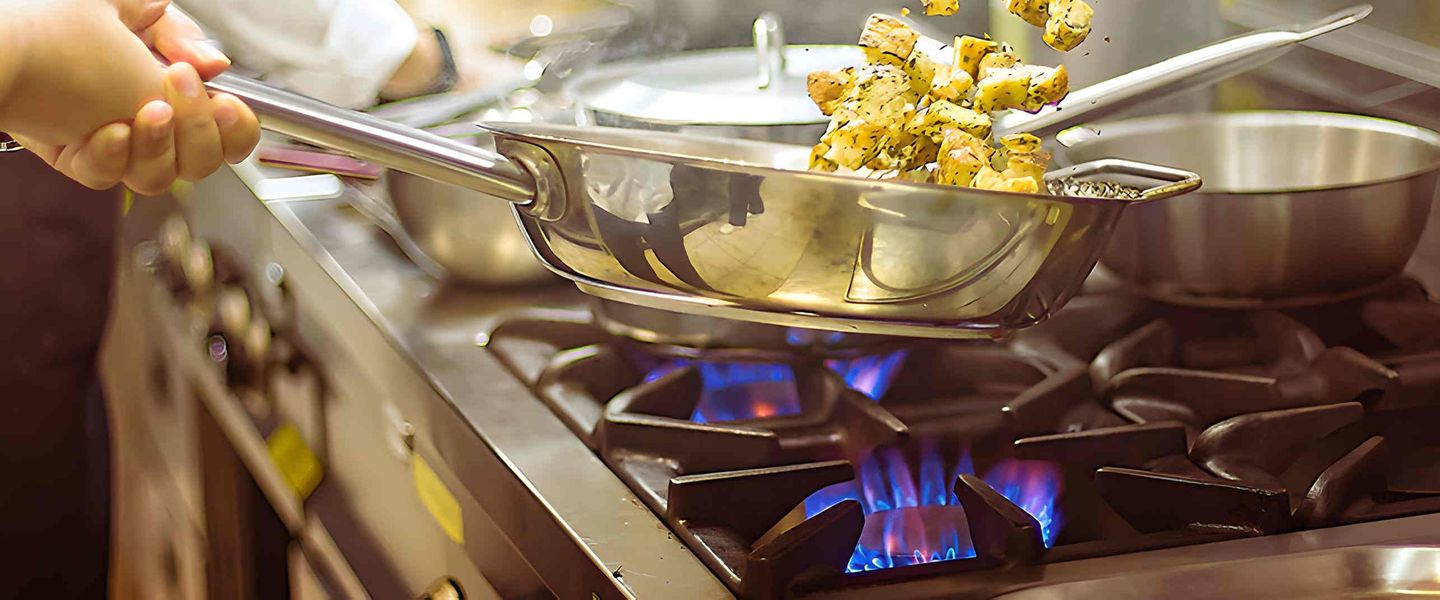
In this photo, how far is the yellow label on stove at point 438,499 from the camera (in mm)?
702

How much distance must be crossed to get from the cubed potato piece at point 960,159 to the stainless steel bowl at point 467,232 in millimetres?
359

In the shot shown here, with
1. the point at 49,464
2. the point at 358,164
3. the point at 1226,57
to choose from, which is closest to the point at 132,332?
the point at 49,464

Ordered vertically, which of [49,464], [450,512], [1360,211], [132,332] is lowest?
[49,464]

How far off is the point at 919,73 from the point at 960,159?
0.22 ft

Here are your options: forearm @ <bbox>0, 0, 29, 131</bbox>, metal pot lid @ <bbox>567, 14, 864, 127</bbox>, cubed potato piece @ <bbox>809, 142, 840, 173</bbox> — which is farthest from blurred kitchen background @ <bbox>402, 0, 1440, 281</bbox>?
forearm @ <bbox>0, 0, 29, 131</bbox>

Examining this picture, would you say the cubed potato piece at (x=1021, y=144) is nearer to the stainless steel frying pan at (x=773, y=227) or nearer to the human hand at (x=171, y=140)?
the stainless steel frying pan at (x=773, y=227)

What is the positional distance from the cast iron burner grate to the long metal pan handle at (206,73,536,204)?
5.6 inches

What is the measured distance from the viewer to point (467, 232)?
89 cm

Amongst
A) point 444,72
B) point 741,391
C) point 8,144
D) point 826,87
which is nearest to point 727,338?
point 741,391

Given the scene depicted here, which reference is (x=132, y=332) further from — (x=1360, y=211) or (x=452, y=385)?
(x=1360, y=211)

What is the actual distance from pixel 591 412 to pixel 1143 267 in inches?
13.7

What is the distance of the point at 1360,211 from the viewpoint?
2.44ft

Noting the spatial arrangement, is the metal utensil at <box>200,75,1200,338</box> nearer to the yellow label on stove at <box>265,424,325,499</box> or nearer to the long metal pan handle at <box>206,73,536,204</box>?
the long metal pan handle at <box>206,73,536,204</box>

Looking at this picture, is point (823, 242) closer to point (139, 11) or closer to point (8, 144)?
point (139, 11)
